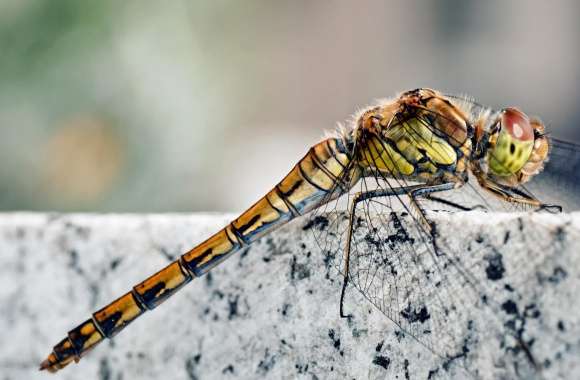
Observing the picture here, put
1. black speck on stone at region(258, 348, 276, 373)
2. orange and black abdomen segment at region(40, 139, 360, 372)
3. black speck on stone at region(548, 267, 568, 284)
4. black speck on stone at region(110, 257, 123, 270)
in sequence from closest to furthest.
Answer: black speck on stone at region(548, 267, 568, 284)
black speck on stone at region(258, 348, 276, 373)
orange and black abdomen segment at region(40, 139, 360, 372)
black speck on stone at region(110, 257, 123, 270)

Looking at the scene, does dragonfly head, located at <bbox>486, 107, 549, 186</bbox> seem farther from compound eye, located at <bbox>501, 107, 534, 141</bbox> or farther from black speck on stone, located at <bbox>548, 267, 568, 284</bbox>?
black speck on stone, located at <bbox>548, 267, 568, 284</bbox>

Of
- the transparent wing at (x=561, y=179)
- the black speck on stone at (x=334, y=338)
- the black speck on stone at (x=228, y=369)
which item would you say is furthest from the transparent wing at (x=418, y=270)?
the transparent wing at (x=561, y=179)

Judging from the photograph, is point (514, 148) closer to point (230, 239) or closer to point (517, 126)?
point (517, 126)

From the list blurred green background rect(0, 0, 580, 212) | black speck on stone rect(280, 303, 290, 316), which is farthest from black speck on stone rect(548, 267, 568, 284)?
blurred green background rect(0, 0, 580, 212)

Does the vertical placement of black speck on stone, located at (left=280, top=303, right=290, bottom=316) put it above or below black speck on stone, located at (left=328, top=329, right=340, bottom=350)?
above

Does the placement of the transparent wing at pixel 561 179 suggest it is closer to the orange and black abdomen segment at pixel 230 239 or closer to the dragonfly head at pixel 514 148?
the dragonfly head at pixel 514 148

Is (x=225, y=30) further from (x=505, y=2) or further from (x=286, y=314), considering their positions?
(x=286, y=314)

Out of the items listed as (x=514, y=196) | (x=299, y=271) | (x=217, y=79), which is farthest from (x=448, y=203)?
(x=217, y=79)
